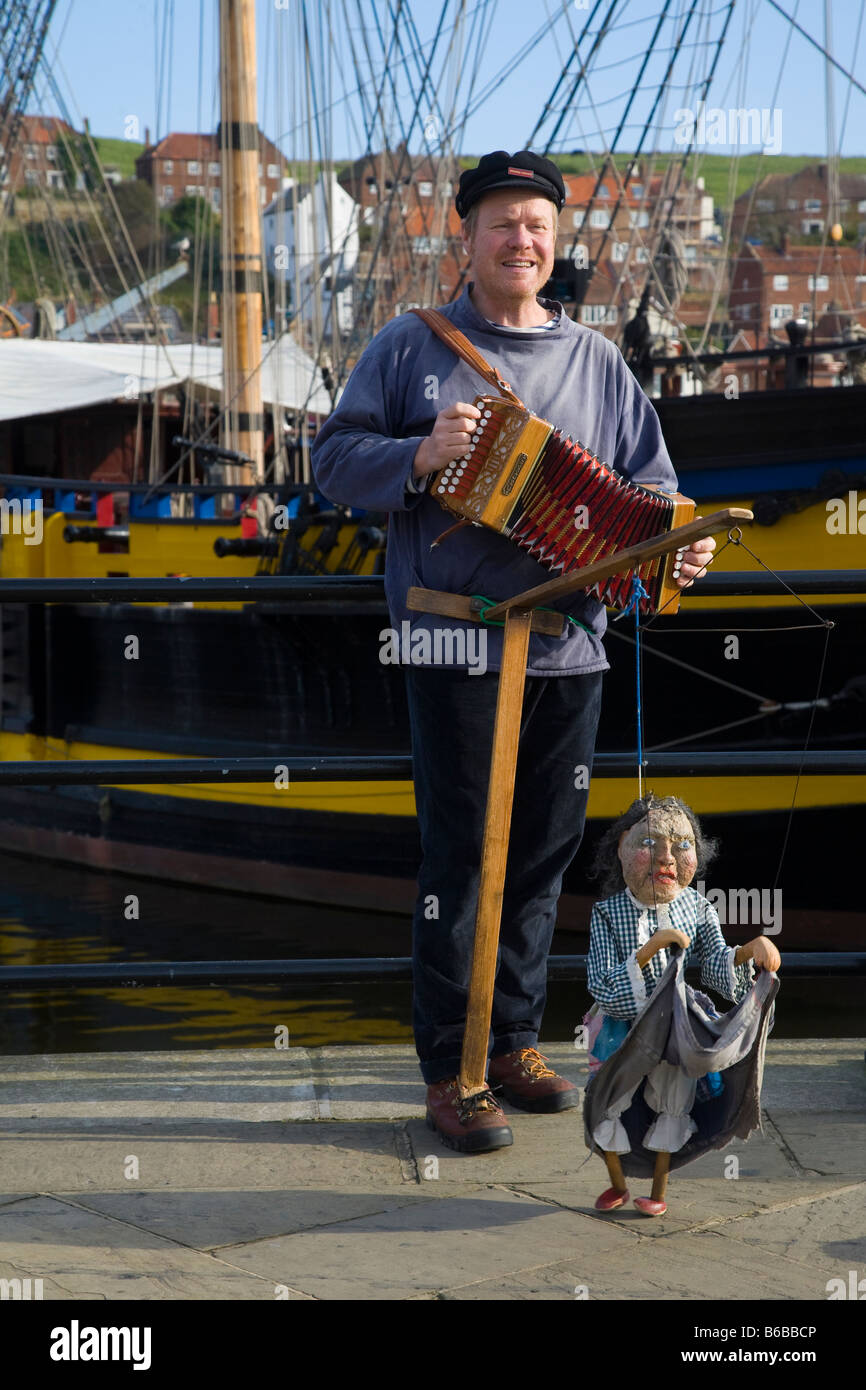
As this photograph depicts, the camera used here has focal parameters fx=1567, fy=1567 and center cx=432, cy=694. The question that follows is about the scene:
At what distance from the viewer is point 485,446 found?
9.79ft

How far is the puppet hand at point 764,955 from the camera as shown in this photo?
2.61 meters

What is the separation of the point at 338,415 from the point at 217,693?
917cm

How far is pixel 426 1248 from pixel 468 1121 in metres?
0.55

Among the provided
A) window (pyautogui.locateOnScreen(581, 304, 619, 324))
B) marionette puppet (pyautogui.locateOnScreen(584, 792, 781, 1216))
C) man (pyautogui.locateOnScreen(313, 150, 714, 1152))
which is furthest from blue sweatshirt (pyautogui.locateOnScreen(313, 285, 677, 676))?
window (pyautogui.locateOnScreen(581, 304, 619, 324))

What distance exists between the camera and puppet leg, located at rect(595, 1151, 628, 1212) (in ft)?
8.84

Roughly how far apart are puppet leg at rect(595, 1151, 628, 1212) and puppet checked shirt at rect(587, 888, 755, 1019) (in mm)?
251

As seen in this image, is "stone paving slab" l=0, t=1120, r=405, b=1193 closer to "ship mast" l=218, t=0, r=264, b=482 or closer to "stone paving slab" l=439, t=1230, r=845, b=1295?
"stone paving slab" l=439, t=1230, r=845, b=1295

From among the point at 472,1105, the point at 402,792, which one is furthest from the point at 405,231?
the point at 472,1105

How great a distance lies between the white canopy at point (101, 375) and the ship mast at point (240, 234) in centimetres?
144

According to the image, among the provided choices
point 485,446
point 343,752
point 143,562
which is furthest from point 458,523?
point 143,562

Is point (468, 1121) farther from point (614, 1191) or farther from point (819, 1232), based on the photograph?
point (819, 1232)

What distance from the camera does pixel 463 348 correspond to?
3111 millimetres

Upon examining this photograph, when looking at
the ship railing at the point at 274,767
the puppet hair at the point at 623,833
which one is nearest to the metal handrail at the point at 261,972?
the ship railing at the point at 274,767
